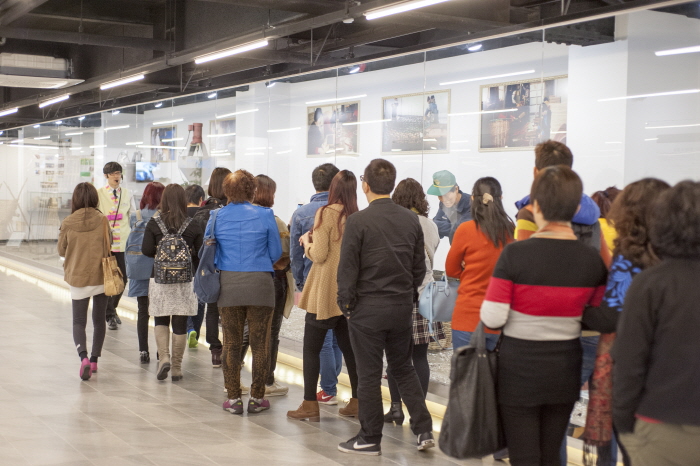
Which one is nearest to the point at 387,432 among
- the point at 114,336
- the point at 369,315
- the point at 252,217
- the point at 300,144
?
the point at 369,315

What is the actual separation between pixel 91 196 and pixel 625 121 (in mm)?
4141

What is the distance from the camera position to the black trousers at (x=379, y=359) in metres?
→ 4.23

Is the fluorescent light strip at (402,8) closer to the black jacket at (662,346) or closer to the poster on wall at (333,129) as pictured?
the poster on wall at (333,129)

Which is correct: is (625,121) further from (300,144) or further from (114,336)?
(114,336)

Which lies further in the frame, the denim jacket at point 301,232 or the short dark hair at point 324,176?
the short dark hair at point 324,176

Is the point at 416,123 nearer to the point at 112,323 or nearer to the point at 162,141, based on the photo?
the point at 112,323

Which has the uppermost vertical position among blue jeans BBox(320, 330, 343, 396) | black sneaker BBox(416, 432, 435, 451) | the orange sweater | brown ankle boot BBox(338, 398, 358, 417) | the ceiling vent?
the ceiling vent

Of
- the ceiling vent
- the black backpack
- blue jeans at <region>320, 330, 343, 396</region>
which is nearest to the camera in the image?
blue jeans at <region>320, 330, 343, 396</region>

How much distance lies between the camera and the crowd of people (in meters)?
2.20

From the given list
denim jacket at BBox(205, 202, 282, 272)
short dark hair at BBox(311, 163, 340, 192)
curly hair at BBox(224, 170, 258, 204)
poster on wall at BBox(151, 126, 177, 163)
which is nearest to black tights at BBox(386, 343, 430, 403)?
denim jacket at BBox(205, 202, 282, 272)

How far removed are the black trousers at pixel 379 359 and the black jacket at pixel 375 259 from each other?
0.24ft

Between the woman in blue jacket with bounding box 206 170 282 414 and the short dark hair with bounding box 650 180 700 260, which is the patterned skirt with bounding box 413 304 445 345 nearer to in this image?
the woman in blue jacket with bounding box 206 170 282 414

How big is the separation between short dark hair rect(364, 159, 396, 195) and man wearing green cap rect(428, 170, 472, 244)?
1260mm

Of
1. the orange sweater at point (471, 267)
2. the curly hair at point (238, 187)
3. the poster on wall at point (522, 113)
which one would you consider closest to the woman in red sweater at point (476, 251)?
the orange sweater at point (471, 267)
